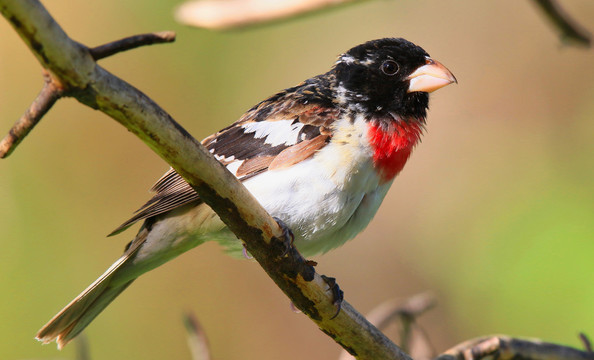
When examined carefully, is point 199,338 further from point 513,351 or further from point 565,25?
point 565,25

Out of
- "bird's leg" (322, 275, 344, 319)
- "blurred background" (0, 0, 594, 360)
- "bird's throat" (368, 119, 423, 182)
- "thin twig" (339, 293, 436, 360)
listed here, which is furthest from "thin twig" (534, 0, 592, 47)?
"bird's leg" (322, 275, 344, 319)

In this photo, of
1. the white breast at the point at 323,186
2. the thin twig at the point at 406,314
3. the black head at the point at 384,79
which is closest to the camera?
the white breast at the point at 323,186

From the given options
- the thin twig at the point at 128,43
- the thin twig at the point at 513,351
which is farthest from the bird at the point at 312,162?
the thin twig at the point at 128,43

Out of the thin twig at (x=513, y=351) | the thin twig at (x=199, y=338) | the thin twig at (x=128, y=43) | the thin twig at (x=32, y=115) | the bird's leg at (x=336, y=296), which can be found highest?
the thin twig at (x=128, y=43)

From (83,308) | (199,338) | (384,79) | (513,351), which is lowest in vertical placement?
(513,351)

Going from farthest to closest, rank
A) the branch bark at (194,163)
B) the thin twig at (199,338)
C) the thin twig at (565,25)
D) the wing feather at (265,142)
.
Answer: the thin twig at (565,25) < the thin twig at (199,338) < the wing feather at (265,142) < the branch bark at (194,163)

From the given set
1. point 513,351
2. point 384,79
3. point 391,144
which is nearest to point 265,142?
point 391,144

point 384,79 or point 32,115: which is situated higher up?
point 384,79

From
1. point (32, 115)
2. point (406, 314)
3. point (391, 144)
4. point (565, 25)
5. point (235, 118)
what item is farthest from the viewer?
point (235, 118)

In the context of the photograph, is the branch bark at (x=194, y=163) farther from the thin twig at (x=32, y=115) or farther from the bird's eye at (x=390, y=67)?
the bird's eye at (x=390, y=67)
